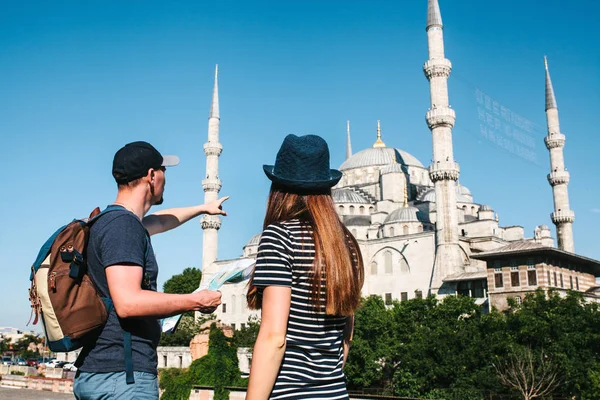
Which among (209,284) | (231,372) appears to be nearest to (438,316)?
(231,372)

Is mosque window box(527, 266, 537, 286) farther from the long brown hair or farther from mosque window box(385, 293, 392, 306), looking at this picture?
the long brown hair

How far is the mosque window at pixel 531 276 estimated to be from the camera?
2688 centimetres

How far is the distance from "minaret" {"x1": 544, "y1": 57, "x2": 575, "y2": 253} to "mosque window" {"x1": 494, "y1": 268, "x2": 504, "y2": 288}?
1135 cm

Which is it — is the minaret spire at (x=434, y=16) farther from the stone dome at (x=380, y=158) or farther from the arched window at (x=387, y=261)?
the stone dome at (x=380, y=158)

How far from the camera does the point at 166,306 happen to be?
2371mm

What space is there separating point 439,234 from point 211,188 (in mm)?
16820

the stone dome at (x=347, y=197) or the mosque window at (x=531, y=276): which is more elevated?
the stone dome at (x=347, y=197)

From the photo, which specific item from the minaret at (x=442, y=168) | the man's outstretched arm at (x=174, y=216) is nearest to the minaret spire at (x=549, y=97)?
the minaret at (x=442, y=168)

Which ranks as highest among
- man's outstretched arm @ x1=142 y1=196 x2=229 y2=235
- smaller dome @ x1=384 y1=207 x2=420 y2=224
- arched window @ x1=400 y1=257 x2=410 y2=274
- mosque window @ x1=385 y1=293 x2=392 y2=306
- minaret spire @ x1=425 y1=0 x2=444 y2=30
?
minaret spire @ x1=425 y1=0 x2=444 y2=30

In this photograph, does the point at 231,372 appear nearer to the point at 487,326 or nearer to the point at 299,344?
the point at 487,326

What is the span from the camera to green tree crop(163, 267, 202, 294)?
54.2m

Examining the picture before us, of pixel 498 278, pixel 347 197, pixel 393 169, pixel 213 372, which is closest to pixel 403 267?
pixel 498 278

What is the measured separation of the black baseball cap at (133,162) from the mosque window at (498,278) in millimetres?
27489

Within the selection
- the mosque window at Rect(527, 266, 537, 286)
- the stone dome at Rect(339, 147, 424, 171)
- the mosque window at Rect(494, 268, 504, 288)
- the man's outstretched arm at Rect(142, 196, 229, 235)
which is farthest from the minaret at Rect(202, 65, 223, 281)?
the man's outstretched arm at Rect(142, 196, 229, 235)
